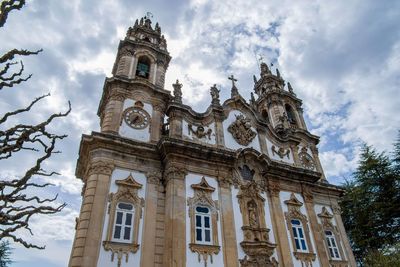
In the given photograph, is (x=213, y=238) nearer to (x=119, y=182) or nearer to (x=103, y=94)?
(x=119, y=182)

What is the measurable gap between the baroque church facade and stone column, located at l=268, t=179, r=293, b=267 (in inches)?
2.4

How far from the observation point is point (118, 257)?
40.9 ft

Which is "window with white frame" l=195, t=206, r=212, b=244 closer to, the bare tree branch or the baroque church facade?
the baroque church facade

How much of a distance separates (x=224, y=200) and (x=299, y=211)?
18.3 feet

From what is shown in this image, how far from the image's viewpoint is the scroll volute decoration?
14812 millimetres

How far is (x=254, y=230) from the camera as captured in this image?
15.7 meters

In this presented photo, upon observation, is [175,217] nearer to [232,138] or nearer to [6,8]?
[232,138]

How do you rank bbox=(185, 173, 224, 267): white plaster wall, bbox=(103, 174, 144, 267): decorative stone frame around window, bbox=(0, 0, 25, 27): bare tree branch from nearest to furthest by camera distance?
1. bbox=(0, 0, 25, 27): bare tree branch
2. bbox=(103, 174, 144, 267): decorative stone frame around window
3. bbox=(185, 173, 224, 267): white plaster wall

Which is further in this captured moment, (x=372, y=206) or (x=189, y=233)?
(x=372, y=206)

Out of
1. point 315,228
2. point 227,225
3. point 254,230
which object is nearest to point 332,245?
point 315,228

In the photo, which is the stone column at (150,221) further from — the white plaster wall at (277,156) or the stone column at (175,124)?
the white plaster wall at (277,156)

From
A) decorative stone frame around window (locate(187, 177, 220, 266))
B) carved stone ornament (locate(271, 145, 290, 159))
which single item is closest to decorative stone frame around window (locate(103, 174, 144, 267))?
decorative stone frame around window (locate(187, 177, 220, 266))

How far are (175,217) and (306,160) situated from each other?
1323 centimetres

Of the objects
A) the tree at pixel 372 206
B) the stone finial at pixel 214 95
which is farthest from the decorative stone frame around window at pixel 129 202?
the tree at pixel 372 206
